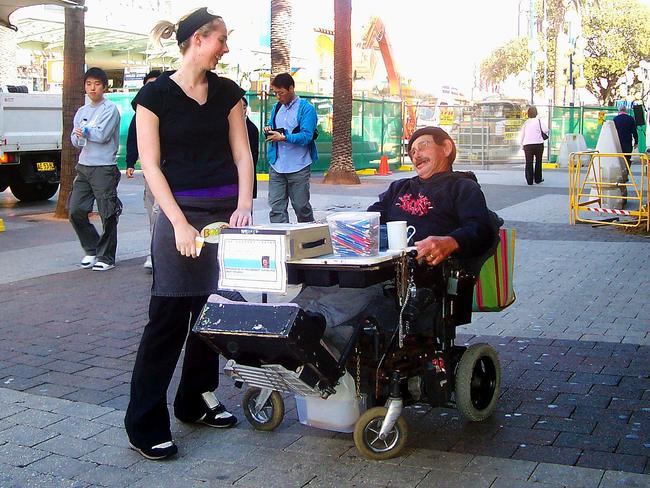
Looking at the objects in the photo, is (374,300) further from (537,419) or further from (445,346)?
(537,419)

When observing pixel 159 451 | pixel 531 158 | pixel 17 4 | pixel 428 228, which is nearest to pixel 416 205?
pixel 428 228

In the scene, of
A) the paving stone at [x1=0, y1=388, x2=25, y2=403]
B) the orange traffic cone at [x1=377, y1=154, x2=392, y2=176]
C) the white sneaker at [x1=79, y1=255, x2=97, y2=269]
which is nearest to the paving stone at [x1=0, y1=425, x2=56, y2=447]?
the paving stone at [x1=0, y1=388, x2=25, y2=403]

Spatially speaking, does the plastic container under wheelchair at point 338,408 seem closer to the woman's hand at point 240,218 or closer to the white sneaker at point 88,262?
the woman's hand at point 240,218

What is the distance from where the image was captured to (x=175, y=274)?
3939 millimetres

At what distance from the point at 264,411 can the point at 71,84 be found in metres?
9.29

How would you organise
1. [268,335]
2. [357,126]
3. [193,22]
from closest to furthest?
[268,335] < [193,22] < [357,126]

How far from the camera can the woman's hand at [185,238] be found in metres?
3.78

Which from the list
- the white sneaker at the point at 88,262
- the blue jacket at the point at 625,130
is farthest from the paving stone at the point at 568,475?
the blue jacket at the point at 625,130

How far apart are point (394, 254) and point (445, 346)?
2.32 feet

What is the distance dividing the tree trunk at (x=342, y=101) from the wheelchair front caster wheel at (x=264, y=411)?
14891mm

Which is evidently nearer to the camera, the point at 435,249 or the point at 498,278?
the point at 435,249

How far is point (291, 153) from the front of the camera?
29.5ft

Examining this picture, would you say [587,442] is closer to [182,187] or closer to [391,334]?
[391,334]

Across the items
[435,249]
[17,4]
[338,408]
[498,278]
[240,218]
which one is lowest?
[338,408]
